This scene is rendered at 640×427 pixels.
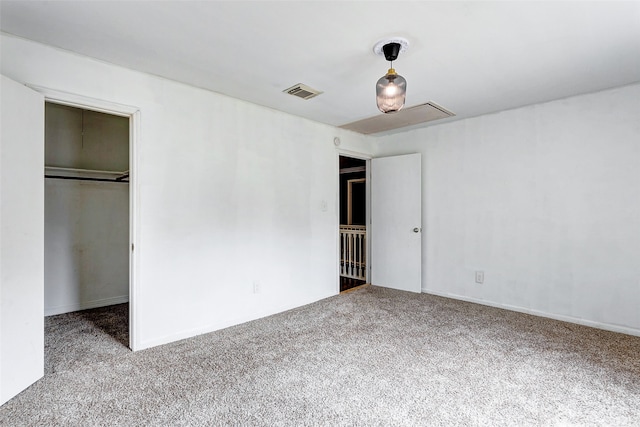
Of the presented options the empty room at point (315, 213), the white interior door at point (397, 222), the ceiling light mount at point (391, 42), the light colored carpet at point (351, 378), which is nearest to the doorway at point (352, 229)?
the white interior door at point (397, 222)

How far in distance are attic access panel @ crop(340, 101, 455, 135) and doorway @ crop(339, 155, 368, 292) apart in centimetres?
121

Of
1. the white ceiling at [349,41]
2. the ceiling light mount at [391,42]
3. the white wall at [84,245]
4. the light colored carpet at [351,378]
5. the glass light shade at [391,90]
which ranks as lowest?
the light colored carpet at [351,378]

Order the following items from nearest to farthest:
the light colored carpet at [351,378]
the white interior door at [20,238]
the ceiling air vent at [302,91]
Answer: the light colored carpet at [351,378], the white interior door at [20,238], the ceiling air vent at [302,91]

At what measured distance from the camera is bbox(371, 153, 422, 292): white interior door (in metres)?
4.22

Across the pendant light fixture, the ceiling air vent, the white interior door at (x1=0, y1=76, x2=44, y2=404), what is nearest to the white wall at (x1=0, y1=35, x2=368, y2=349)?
the white interior door at (x1=0, y1=76, x2=44, y2=404)

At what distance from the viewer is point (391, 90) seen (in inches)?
79.4

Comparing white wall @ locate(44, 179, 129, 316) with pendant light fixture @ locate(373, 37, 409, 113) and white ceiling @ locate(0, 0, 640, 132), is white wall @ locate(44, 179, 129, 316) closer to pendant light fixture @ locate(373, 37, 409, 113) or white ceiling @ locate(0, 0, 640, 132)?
white ceiling @ locate(0, 0, 640, 132)

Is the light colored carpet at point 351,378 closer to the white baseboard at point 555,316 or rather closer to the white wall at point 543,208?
the white baseboard at point 555,316

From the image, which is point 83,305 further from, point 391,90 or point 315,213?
point 391,90

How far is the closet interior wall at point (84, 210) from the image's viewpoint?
11.2ft

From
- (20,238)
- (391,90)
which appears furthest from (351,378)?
(20,238)

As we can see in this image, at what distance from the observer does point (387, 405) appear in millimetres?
1775

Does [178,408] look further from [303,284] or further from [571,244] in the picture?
[571,244]

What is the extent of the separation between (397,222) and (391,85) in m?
2.65
